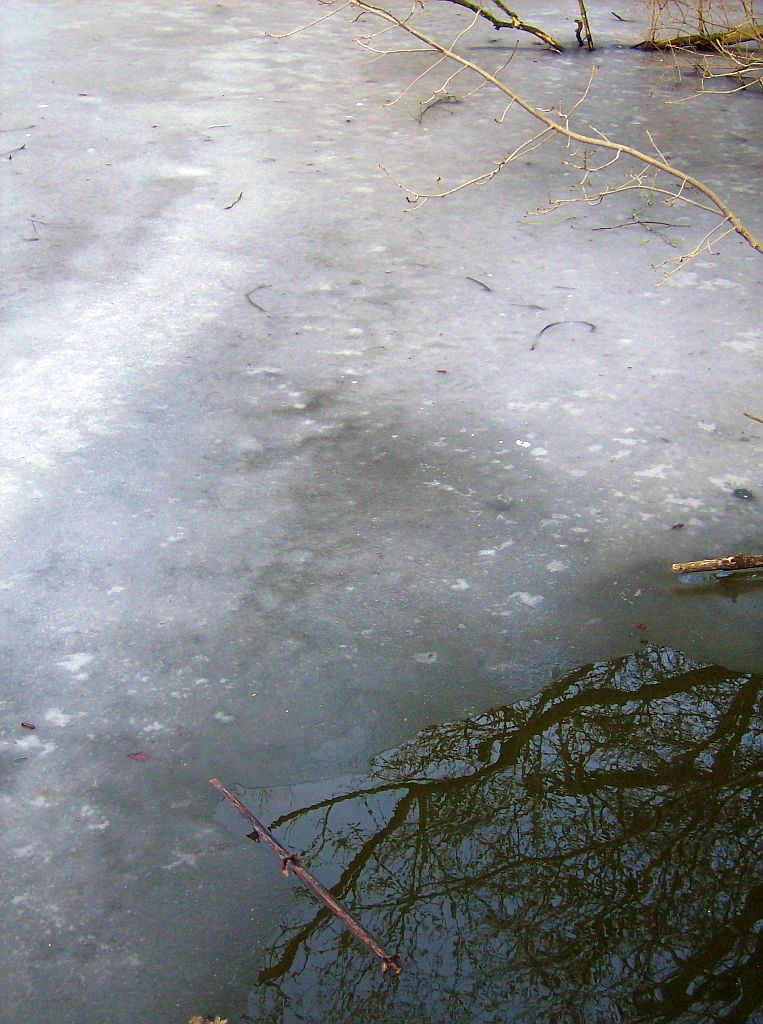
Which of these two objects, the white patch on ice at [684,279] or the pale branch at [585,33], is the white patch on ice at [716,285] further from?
the pale branch at [585,33]

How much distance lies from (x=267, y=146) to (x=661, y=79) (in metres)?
2.37

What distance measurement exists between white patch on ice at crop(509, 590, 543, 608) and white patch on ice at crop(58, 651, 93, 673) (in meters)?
0.96

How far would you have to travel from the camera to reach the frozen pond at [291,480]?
190cm

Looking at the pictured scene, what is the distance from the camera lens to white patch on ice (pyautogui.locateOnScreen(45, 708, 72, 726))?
6.93 feet

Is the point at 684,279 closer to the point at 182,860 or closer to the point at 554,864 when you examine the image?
the point at 554,864

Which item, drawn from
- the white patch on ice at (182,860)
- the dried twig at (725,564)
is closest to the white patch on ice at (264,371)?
the dried twig at (725,564)

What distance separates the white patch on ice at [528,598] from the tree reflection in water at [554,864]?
8.9 inches

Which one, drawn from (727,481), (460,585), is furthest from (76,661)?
(727,481)

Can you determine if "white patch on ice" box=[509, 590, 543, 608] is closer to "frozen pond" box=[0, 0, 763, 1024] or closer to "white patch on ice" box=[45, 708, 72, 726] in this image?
"frozen pond" box=[0, 0, 763, 1024]

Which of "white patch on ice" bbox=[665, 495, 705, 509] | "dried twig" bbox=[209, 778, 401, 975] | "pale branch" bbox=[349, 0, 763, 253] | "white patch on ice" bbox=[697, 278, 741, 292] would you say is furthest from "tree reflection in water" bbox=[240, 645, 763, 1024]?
"white patch on ice" bbox=[697, 278, 741, 292]

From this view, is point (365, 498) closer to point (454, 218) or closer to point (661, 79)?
point (454, 218)

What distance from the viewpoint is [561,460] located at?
2891 mm

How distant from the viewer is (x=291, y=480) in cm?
279

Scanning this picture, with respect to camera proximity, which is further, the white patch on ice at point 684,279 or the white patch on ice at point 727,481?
the white patch on ice at point 684,279
